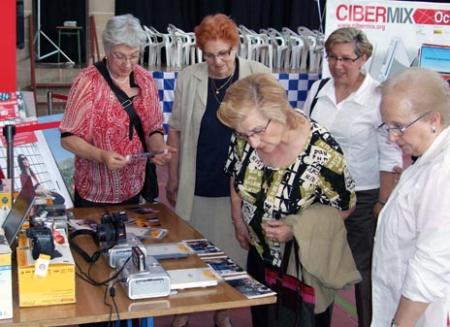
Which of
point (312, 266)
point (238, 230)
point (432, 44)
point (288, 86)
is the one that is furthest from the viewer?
point (288, 86)

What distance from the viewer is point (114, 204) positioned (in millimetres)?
2869

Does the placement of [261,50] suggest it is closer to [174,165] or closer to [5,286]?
[174,165]

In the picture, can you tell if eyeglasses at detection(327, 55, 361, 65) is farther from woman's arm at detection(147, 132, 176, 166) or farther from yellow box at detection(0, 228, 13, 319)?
yellow box at detection(0, 228, 13, 319)

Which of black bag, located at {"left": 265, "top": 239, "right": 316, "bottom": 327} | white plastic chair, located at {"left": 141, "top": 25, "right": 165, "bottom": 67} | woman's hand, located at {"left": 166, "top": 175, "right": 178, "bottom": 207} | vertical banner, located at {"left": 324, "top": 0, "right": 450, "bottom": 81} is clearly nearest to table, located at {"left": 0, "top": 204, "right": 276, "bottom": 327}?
black bag, located at {"left": 265, "top": 239, "right": 316, "bottom": 327}

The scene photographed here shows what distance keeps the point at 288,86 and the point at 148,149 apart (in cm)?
403

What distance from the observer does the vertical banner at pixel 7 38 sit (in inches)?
102

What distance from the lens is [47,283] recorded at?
1.88 meters

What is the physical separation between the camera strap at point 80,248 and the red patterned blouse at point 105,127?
0.41 meters

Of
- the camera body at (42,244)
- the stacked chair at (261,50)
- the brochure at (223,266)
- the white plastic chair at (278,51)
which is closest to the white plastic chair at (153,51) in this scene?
the stacked chair at (261,50)

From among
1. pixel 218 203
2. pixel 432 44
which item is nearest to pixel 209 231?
pixel 218 203

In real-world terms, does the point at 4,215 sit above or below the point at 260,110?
below

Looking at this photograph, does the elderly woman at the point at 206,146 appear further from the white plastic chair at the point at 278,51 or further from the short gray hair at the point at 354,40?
the white plastic chair at the point at 278,51

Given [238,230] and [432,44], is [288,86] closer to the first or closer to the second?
[432,44]

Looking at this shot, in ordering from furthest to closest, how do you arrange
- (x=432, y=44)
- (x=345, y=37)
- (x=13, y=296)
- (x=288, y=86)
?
(x=288, y=86) → (x=432, y=44) → (x=345, y=37) → (x=13, y=296)
